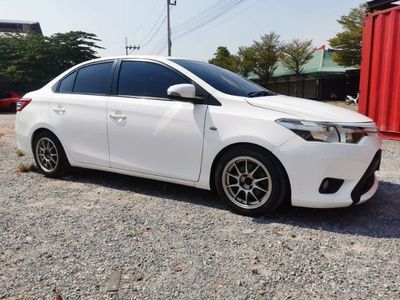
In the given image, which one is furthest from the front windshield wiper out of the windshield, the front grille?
→ the front grille

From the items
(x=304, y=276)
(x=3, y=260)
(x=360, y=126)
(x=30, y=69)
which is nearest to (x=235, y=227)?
(x=304, y=276)

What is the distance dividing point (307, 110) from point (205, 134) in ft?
3.28

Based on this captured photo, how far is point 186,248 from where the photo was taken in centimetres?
322

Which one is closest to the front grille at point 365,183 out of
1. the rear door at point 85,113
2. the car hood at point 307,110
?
the car hood at point 307,110

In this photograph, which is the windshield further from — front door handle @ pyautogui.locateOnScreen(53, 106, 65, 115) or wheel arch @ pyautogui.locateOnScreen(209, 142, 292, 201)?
front door handle @ pyautogui.locateOnScreen(53, 106, 65, 115)

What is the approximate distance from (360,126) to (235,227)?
4.76 feet

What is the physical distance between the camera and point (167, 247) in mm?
3240

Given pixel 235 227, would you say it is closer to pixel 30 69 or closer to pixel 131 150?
pixel 131 150

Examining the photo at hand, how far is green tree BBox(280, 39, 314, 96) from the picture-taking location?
119 feet

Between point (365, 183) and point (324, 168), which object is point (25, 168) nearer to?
point (324, 168)

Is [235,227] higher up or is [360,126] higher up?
[360,126]

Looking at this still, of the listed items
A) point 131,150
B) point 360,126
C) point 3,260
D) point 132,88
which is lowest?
point 3,260

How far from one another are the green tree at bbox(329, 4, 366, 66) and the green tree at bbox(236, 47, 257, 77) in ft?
25.2

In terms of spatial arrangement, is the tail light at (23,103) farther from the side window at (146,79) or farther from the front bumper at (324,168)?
the front bumper at (324,168)
